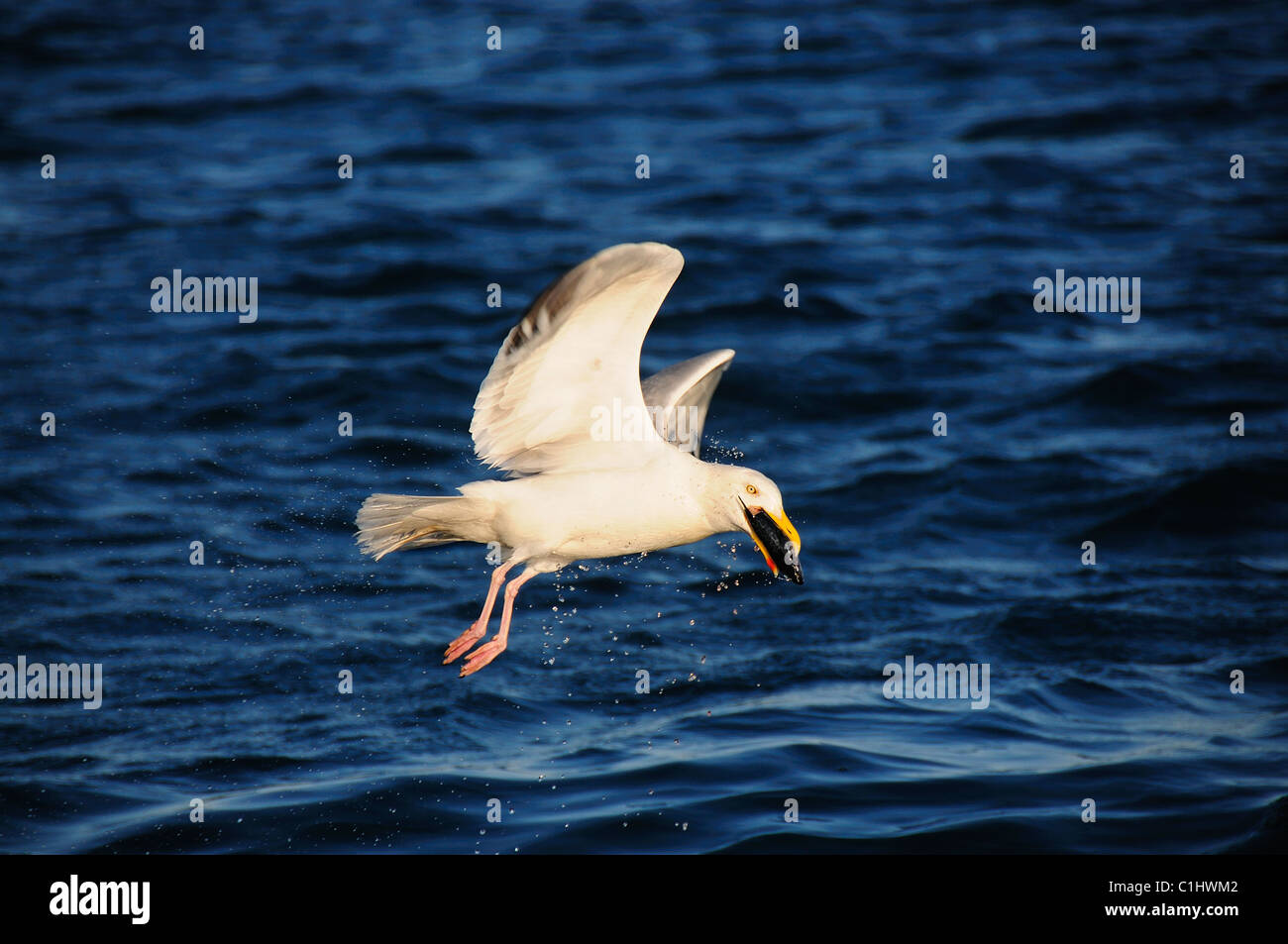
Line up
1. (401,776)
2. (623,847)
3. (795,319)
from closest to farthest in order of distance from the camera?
1. (623,847)
2. (401,776)
3. (795,319)

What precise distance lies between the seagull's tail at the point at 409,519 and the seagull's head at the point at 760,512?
1.33m

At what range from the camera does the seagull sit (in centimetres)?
733

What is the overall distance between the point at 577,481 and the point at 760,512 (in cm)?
96

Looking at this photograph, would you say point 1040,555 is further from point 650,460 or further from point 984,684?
point 650,460

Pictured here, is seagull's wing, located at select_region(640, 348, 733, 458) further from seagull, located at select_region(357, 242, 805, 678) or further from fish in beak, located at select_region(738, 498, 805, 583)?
fish in beak, located at select_region(738, 498, 805, 583)

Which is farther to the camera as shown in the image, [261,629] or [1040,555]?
[1040,555]

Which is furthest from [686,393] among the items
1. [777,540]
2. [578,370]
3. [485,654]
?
[485,654]

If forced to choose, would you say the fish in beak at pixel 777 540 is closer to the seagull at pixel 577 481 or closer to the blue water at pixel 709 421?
the seagull at pixel 577 481

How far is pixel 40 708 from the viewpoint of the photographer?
9.78m

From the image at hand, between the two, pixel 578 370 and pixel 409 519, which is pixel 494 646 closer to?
pixel 409 519

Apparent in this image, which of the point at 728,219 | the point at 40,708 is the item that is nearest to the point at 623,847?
the point at 40,708

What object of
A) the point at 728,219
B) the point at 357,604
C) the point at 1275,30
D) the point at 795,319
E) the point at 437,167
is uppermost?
the point at 1275,30

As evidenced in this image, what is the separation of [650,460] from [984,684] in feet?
11.7

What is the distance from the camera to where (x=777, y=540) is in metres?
7.45
